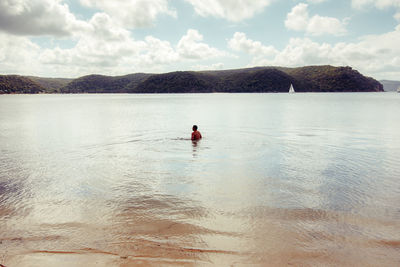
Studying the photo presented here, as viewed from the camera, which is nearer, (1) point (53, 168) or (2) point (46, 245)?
(2) point (46, 245)

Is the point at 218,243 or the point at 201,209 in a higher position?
the point at 218,243

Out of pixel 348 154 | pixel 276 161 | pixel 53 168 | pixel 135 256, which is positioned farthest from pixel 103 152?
pixel 348 154

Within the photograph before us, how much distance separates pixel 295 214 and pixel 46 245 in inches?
265

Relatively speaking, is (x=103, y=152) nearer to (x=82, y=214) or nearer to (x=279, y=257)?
(x=82, y=214)

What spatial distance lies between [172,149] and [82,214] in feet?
35.3

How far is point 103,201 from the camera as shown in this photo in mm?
8852

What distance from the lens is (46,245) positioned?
605 centimetres

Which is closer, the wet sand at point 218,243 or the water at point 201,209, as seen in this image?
the wet sand at point 218,243

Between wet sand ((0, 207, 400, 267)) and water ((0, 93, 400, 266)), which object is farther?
water ((0, 93, 400, 266))

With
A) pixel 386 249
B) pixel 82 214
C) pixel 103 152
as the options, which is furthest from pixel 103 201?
pixel 103 152

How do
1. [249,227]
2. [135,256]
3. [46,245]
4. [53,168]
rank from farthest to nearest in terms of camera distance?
[53,168]
[249,227]
[46,245]
[135,256]

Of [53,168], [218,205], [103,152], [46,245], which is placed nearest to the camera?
[46,245]

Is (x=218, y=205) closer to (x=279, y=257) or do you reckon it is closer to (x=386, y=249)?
(x=279, y=257)

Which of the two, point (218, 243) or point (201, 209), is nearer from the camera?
point (218, 243)
